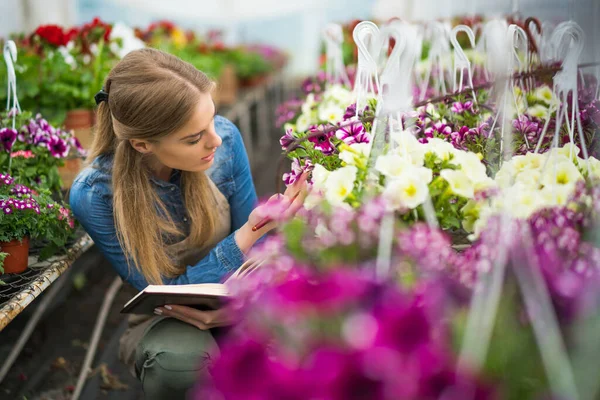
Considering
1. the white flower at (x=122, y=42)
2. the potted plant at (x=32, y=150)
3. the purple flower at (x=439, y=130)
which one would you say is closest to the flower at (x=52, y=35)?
the white flower at (x=122, y=42)

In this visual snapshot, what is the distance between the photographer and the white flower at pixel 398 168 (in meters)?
0.97

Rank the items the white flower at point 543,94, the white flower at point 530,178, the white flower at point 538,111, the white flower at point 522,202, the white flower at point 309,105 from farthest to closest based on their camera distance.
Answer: the white flower at point 309,105, the white flower at point 543,94, the white flower at point 538,111, the white flower at point 530,178, the white flower at point 522,202

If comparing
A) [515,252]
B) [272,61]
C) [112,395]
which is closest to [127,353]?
[112,395]

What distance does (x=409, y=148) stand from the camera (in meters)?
→ 1.09

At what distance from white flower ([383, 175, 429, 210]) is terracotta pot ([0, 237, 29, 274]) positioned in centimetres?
98

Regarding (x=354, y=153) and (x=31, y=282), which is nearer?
(x=354, y=153)

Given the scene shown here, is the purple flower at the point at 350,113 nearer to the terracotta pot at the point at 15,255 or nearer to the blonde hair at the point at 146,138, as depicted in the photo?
the blonde hair at the point at 146,138

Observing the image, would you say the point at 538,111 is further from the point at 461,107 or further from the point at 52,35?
the point at 52,35

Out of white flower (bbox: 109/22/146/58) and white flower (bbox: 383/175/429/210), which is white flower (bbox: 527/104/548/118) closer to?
white flower (bbox: 383/175/429/210)

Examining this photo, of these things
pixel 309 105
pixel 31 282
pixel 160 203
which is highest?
pixel 309 105

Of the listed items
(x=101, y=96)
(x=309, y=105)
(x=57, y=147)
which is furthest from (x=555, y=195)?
(x=57, y=147)

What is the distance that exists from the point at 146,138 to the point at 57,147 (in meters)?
0.56

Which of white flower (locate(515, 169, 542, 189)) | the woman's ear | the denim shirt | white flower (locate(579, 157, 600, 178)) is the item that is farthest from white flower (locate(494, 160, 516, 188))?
the woman's ear

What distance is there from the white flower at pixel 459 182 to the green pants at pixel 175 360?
70 centimetres
